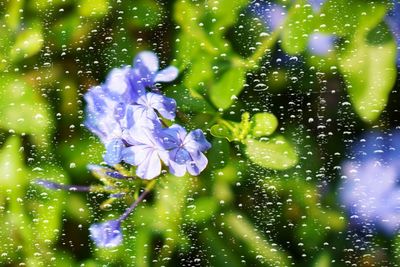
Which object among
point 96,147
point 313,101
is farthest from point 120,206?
point 313,101

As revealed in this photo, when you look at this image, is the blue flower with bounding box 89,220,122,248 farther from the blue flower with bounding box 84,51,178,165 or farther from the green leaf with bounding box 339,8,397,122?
the green leaf with bounding box 339,8,397,122

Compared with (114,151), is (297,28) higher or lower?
higher

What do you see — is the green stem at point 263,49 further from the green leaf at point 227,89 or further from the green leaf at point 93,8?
the green leaf at point 93,8

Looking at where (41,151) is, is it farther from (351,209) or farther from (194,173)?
(351,209)

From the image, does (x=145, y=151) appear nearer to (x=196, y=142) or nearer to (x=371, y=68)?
(x=196, y=142)

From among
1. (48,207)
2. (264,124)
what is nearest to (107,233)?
(48,207)

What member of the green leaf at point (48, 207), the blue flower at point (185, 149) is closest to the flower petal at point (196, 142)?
the blue flower at point (185, 149)

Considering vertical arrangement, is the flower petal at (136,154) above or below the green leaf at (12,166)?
above

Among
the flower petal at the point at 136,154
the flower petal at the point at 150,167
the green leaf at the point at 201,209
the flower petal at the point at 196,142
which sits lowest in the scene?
the green leaf at the point at 201,209
